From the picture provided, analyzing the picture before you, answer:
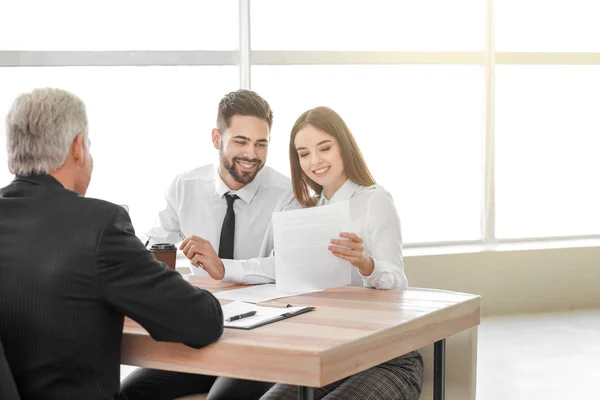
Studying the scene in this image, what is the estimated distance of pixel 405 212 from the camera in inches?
245

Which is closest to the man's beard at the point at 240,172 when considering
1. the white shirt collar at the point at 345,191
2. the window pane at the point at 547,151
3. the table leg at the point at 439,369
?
the white shirt collar at the point at 345,191

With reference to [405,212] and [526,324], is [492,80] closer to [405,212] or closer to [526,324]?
[405,212]

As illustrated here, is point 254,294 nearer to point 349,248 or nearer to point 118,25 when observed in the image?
point 349,248

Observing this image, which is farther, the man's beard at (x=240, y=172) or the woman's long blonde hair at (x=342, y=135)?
the man's beard at (x=240, y=172)

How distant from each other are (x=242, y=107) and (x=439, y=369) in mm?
1282

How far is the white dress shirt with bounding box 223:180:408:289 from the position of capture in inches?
111

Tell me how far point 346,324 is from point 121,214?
63 centimetres

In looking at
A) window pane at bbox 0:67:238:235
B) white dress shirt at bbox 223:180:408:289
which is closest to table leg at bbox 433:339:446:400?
white dress shirt at bbox 223:180:408:289

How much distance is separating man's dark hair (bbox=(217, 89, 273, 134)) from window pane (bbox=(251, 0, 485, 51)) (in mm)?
2384

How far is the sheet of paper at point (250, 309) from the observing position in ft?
7.03

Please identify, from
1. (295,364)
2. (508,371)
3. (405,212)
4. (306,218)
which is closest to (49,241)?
(295,364)

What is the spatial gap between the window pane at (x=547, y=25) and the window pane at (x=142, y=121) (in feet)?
6.86

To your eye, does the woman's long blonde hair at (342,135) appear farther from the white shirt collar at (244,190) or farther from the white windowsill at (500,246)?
the white windowsill at (500,246)

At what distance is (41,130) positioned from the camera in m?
1.90
